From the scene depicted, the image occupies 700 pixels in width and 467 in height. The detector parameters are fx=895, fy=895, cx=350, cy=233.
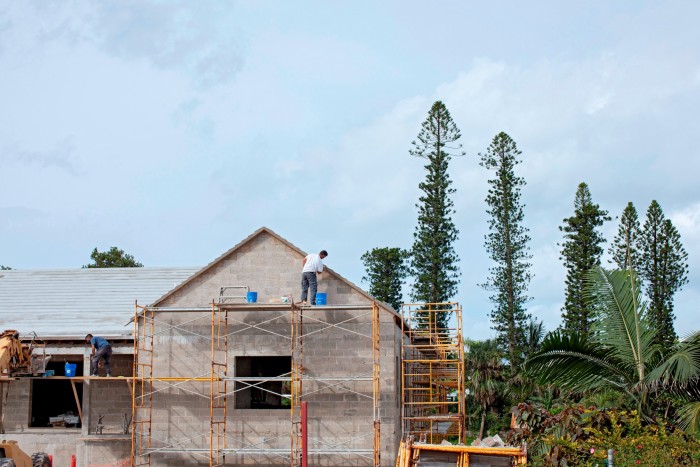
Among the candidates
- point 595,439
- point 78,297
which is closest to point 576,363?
point 595,439

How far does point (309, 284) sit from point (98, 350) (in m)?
6.03

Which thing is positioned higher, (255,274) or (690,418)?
(255,274)

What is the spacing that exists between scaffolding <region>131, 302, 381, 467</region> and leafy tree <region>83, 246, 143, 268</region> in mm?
33166

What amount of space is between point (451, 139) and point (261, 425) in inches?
1134

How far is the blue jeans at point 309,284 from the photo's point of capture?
22.5 metres

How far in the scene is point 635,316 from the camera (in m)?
17.4

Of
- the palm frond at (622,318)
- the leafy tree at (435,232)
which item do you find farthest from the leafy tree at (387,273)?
the palm frond at (622,318)

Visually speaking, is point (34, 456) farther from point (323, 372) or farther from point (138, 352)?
point (323, 372)

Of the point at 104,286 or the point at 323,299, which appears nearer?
the point at 323,299

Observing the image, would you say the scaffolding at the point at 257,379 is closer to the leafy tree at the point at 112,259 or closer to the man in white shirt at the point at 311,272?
the man in white shirt at the point at 311,272

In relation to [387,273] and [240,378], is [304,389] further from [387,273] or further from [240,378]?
[387,273]

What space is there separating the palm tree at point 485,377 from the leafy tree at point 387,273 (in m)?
5.84

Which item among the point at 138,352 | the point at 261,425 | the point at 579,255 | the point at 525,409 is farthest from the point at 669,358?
the point at 579,255

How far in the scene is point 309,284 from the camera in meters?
22.7
